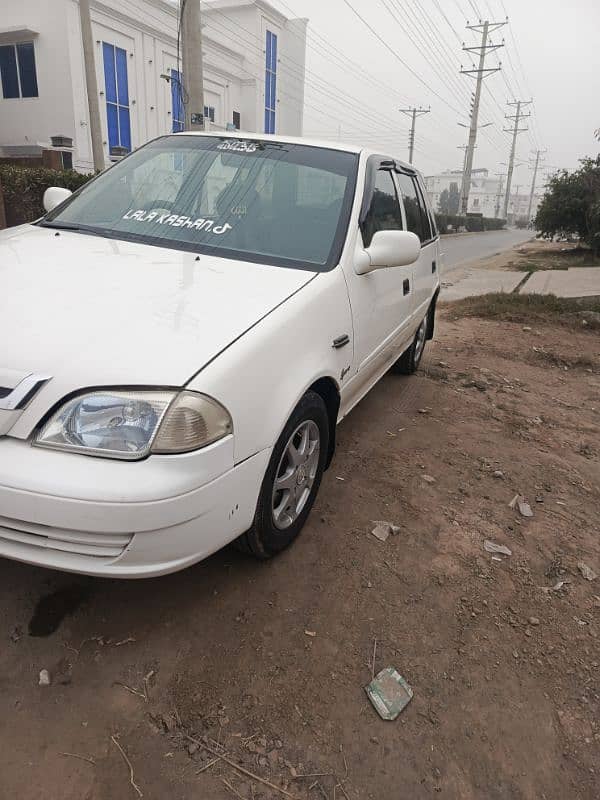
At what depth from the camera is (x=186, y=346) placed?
6.20ft

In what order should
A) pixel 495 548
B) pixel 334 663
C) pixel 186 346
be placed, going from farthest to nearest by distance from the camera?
1. pixel 495 548
2. pixel 334 663
3. pixel 186 346

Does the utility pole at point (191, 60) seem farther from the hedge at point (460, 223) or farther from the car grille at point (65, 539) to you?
the hedge at point (460, 223)

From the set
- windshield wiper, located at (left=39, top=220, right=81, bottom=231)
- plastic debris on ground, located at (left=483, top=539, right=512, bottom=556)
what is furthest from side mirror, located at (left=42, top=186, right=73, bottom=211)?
plastic debris on ground, located at (left=483, top=539, right=512, bottom=556)

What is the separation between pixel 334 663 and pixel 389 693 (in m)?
0.21

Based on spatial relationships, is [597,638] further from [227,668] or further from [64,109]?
[64,109]

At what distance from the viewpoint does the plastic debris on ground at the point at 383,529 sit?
2814 mm

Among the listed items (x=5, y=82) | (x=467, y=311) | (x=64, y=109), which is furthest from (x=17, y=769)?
(x=5, y=82)

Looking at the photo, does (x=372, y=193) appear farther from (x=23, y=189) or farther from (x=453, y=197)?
(x=453, y=197)

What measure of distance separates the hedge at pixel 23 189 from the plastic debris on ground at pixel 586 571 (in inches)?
382

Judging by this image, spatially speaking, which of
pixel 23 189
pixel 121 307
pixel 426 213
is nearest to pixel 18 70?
pixel 23 189

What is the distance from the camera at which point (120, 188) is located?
10.9 feet

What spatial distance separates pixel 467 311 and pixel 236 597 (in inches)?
285

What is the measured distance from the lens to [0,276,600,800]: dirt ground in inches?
66.6

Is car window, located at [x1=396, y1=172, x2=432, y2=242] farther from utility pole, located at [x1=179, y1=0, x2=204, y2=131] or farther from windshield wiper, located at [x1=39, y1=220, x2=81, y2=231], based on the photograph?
utility pole, located at [x1=179, y1=0, x2=204, y2=131]
